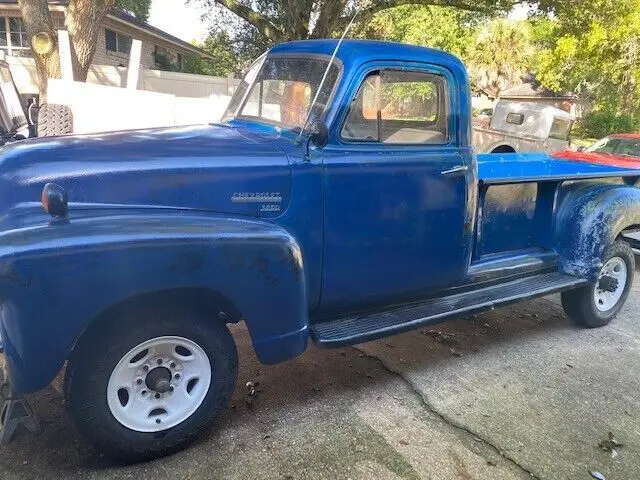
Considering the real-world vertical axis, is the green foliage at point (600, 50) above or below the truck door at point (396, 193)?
above

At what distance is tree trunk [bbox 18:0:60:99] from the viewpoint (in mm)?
9000

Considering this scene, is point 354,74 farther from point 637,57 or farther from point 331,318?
point 637,57

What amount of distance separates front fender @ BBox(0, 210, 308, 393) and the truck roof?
1192 mm

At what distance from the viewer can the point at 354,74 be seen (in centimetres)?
314

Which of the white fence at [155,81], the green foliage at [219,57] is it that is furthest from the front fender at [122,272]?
the green foliage at [219,57]

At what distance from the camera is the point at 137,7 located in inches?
1080

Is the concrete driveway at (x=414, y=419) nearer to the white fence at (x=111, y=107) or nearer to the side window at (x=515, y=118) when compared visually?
the white fence at (x=111, y=107)

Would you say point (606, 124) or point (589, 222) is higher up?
point (606, 124)

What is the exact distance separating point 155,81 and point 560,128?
9.64m

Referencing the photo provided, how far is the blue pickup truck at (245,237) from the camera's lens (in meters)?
2.30

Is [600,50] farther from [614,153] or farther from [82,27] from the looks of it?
[82,27]

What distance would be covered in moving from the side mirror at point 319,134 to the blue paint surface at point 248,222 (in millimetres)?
54

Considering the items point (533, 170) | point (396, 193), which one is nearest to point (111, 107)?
point (533, 170)

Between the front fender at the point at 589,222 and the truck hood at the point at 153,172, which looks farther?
the front fender at the point at 589,222
